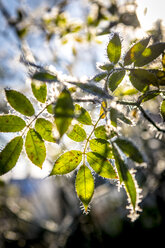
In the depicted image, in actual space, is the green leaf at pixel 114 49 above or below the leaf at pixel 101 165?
above

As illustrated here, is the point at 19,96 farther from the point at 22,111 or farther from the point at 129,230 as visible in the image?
the point at 129,230

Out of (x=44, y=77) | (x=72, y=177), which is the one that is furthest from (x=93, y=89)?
(x=72, y=177)

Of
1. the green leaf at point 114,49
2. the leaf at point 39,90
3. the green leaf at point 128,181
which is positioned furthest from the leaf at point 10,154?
the green leaf at point 114,49

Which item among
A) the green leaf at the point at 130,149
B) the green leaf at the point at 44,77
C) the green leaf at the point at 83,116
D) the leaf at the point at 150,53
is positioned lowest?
the green leaf at the point at 130,149

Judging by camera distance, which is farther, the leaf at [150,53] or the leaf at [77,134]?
the leaf at [77,134]

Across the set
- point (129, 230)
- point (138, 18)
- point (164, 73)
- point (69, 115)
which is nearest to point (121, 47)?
point (164, 73)

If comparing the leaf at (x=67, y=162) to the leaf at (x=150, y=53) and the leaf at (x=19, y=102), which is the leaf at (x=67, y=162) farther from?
the leaf at (x=150, y=53)

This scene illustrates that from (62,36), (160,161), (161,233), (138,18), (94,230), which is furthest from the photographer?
(161,233)
